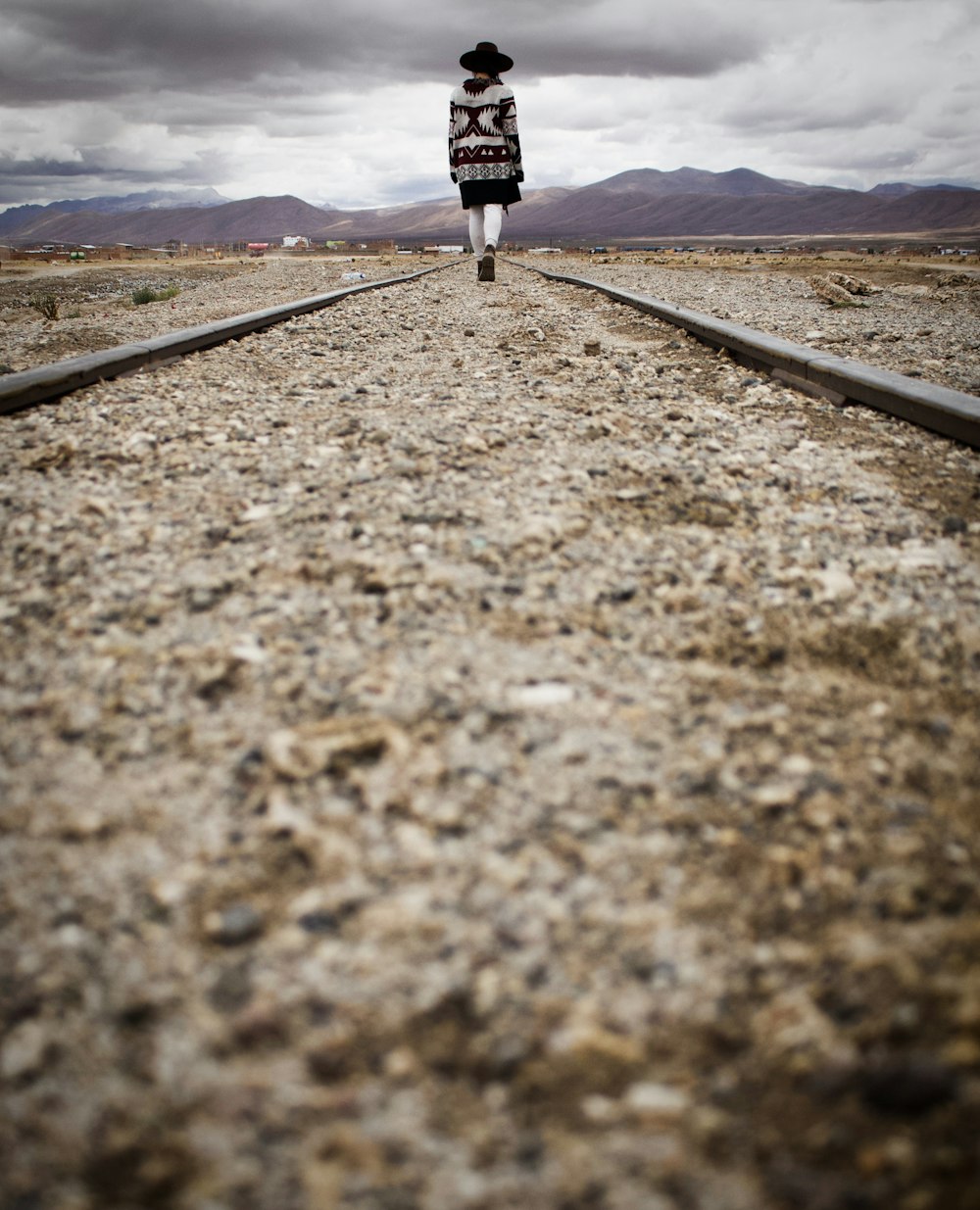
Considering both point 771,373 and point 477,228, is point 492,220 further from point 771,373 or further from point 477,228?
point 771,373

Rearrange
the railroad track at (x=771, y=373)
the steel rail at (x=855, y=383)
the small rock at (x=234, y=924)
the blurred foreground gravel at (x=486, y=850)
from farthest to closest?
the railroad track at (x=771, y=373)
the steel rail at (x=855, y=383)
the small rock at (x=234, y=924)
the blurred foreground gravel at (x=486, y=850)

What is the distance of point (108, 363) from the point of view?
4.79 m

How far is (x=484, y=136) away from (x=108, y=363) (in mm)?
9831

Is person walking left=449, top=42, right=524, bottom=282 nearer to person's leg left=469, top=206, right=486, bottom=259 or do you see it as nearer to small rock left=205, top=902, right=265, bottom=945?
person's leg left=469, top=206, right=486, bottom=259

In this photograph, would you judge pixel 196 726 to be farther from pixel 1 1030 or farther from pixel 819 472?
pixel 819 472

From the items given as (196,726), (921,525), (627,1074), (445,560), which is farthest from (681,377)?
(627,1074)

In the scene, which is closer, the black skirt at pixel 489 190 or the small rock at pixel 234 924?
the small rock at pixel 234 924

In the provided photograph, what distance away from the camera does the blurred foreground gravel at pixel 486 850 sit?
1066 mm

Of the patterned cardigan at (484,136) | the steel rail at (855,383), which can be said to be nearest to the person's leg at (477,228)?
the patterned cardigan at (484,136)

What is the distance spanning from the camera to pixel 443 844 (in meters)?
1.48

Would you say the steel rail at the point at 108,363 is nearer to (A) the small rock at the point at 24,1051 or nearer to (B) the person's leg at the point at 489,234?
(A) the small rock at the point at 24,1051

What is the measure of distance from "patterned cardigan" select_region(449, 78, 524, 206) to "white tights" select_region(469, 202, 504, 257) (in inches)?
20.2

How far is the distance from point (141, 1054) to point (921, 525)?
9.75 ft

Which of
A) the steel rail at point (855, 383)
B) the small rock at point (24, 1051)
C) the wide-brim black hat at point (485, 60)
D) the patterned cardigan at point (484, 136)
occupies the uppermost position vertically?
the wide-brim black hat at point (485, 60)
